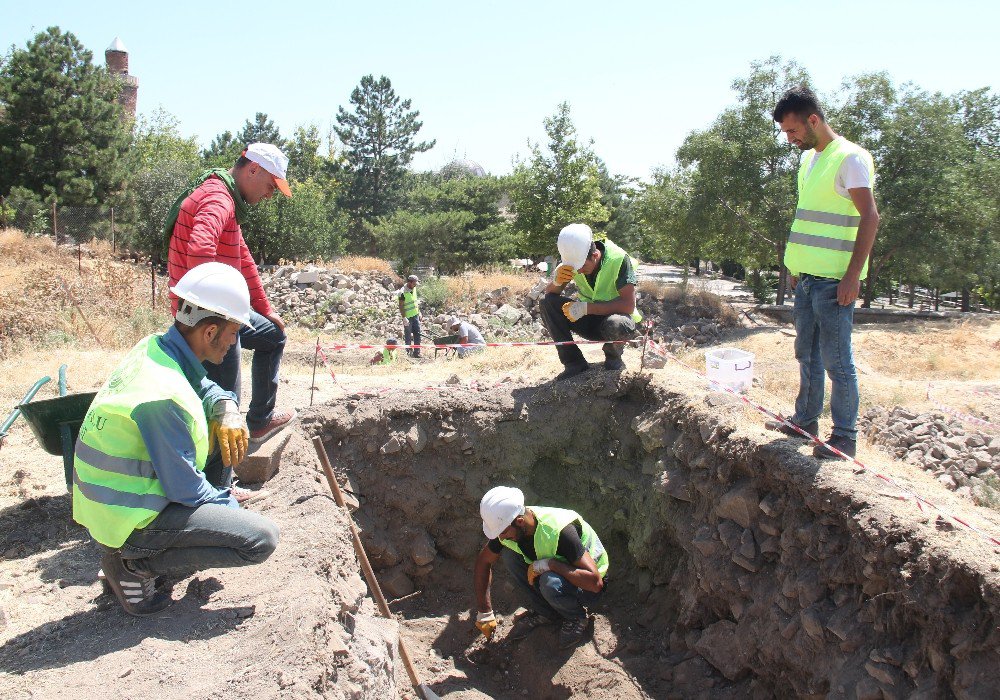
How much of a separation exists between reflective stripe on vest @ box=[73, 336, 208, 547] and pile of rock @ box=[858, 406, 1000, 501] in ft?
15.3

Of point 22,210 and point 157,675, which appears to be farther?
point 22,210

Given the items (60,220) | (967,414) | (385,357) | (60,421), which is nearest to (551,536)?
(60,421)

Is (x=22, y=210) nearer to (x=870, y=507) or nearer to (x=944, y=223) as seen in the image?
(x=870, y=507)

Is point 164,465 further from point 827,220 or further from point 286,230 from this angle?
point 286,230

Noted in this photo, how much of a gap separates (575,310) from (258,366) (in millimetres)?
2518

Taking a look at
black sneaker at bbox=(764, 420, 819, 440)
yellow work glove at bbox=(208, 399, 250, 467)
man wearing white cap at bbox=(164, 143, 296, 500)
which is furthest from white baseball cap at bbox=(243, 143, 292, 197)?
black sneaker at bbox=(764, 420, 819, 440)

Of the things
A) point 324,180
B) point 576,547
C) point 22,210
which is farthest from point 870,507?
point 324,180

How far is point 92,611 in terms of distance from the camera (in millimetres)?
3131

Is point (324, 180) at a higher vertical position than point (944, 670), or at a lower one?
higher

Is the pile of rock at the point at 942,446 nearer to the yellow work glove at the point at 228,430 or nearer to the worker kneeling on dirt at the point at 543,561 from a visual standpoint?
the worker kneeling on dirt at the point at 543,561

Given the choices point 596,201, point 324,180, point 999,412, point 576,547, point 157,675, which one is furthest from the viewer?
point 324,180

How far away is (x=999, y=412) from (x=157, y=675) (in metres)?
8.66

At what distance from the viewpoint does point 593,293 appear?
587 cm

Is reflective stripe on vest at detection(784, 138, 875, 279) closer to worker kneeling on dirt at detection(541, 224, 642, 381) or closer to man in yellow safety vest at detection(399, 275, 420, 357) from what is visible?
worker kneeling on dirt at detection(541, 224, 642, 381)
